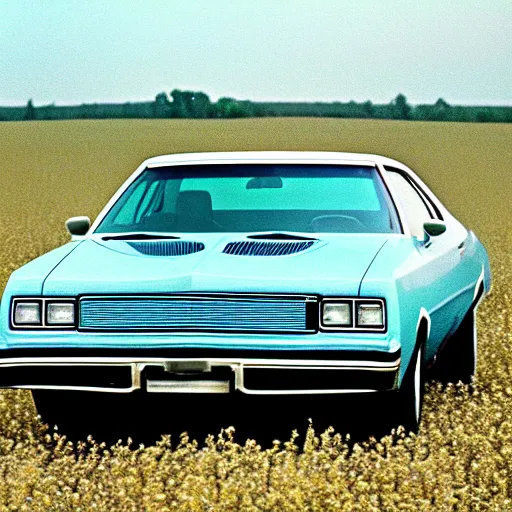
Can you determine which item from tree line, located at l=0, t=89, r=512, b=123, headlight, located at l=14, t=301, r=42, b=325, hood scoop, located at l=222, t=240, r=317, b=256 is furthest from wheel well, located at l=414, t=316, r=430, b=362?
tree line, located at l=0, t=89, r=512, b=123

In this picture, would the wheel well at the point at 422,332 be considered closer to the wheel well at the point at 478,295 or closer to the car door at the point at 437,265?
the car door at the point at 437,265

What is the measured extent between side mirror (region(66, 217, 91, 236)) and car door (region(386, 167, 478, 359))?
5.94 ft

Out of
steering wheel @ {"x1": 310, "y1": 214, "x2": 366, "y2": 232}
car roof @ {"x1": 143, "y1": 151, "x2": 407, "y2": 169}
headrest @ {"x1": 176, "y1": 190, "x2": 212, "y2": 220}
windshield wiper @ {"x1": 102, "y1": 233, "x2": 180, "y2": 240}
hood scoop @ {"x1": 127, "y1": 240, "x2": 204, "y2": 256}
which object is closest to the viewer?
hood scoop @ {"x1": 127, "y1": 240, "x2": 204, "y2": 256}

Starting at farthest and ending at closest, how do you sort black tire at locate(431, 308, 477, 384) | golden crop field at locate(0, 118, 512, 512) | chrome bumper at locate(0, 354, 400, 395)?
black tire at locate(431, 308, 477, 384) → chrome bumper at locate(0, 354, 400, 395) → golden crop field at locate(0, 118, 512, 512)

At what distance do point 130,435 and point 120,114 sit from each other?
299 feet

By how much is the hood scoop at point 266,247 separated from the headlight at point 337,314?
57 centimetres

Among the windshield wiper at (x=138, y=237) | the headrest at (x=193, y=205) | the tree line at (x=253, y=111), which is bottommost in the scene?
the tree line at (x=253, y=111)

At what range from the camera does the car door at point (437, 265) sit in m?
7.40

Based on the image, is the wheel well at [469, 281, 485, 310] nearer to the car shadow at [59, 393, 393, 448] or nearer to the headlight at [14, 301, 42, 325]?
the car shadow at [59, 393, 393, 448]

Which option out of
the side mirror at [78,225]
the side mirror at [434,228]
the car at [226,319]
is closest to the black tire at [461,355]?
the side mirror at [434,228]

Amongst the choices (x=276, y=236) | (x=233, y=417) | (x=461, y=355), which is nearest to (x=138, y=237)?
(x=276, y=236)

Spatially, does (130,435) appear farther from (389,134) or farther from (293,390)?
(389,134)

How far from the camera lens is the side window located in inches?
320

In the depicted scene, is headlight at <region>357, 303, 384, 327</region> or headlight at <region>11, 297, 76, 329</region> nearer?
headlight at <region>357, 303, 384, 327</region>
